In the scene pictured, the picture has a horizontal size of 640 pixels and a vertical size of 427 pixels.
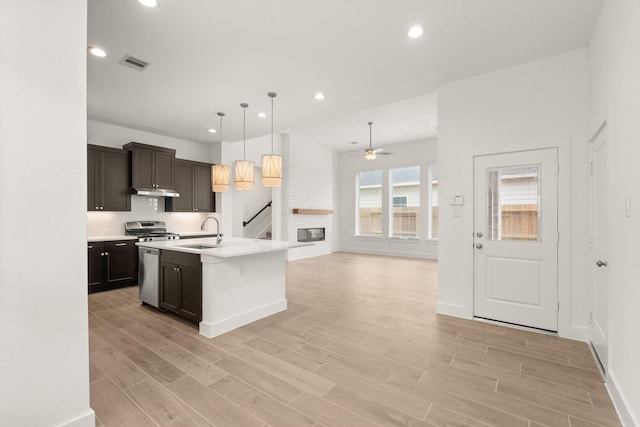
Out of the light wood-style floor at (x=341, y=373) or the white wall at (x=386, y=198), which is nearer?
the light wood-style floor at (x=341, y=373)

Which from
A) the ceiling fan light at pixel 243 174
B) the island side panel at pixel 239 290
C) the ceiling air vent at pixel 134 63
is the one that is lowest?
the island side panel at pixel 239 290

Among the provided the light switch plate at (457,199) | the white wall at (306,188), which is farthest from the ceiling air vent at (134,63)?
the white wall at (306,188)

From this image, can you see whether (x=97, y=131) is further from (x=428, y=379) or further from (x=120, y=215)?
(x=428, y=379)

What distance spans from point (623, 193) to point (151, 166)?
6594 millimetres

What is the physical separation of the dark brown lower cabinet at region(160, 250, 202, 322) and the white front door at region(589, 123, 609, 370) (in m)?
3.77

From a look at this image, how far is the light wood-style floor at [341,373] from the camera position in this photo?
76.9 inches

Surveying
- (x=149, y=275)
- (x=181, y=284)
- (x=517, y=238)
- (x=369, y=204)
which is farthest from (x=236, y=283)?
(x=369, y=204)

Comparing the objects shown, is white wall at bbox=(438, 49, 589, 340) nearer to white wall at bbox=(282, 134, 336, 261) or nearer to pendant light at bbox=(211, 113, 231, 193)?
pendant light at bbox=(211, 113, 231, 193)

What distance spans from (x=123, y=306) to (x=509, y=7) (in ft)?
18.2

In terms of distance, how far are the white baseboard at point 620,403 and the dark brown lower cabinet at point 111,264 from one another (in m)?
6.32

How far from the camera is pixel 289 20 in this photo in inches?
108

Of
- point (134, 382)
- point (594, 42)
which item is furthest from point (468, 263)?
point (134, 382)

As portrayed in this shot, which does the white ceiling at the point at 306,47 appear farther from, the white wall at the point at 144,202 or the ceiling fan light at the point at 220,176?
the ceiling fan light at the point at 220,176

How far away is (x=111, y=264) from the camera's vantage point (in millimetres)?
5176
